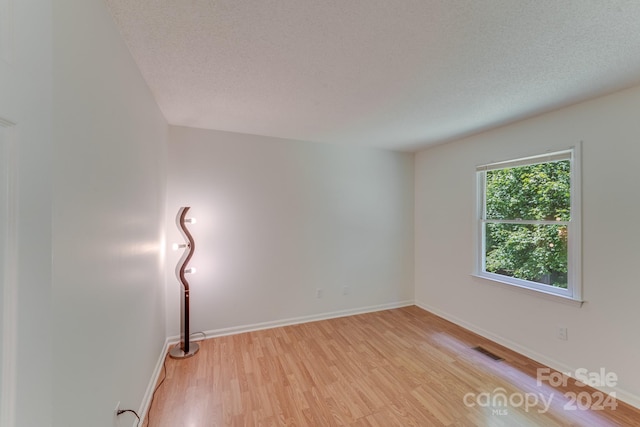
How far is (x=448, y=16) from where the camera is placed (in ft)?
4.10

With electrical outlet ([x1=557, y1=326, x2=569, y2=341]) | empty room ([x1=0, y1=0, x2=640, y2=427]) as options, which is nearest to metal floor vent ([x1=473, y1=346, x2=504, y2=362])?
empty room ([x1=0, y1=0, x2=640, y2=427])

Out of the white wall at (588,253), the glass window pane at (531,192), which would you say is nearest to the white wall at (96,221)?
the white wall at (588,253)

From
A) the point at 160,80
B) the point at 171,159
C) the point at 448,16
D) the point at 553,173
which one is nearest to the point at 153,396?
the point at 171,159

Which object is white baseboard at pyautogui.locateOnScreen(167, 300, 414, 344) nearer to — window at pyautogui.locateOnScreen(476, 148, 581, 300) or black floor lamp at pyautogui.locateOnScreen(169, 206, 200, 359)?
black floor lamp at pyautogui.locateOnScreen(169, 206, 200, 359)

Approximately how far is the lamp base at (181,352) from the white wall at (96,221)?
2.15 feet

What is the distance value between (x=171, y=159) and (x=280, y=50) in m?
1.93

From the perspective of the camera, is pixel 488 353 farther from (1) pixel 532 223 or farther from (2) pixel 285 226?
(2) pixel 285 226

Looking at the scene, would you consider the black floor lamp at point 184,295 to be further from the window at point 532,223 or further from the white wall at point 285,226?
the window at point 532,223

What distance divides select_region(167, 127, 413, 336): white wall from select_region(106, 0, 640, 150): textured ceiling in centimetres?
72

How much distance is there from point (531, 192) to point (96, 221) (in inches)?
140

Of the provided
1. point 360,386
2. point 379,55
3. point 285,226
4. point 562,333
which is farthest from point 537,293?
point 285,226

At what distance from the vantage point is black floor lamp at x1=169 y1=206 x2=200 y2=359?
2.51 metres

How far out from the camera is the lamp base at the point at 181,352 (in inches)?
96.8

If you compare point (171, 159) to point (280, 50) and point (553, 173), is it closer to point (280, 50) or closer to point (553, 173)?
point (280, 50)
